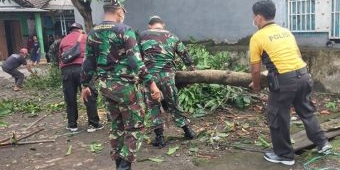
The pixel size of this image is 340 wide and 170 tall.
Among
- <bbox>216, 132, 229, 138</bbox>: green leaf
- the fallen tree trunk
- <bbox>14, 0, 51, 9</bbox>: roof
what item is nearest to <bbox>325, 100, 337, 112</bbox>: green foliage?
the fallen tree trunk

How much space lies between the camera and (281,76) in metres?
4.41

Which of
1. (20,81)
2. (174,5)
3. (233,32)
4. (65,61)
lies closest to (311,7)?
(233,32)

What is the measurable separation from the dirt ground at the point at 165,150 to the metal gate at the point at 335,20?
61.0 inches

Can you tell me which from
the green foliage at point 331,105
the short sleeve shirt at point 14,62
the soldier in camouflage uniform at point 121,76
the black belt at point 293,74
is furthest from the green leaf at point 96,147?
the short sleeve shirt at point 14,62

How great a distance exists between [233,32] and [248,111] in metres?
3.58

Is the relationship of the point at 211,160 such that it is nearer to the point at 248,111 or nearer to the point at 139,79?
the point at 139,79

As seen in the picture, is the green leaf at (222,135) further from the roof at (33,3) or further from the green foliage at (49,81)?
the roof at (33,3)

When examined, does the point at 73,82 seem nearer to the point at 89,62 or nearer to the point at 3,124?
the point at 3,124

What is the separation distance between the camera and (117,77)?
4266mm

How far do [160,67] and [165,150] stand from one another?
1.13 meters

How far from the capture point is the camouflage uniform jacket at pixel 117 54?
4156 millimetres

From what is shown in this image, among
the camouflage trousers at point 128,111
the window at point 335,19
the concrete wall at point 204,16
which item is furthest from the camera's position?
the concrete wall at point 204,16

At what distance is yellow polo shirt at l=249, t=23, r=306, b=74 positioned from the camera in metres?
4.38

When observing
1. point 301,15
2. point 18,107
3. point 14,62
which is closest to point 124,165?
point 18,107
